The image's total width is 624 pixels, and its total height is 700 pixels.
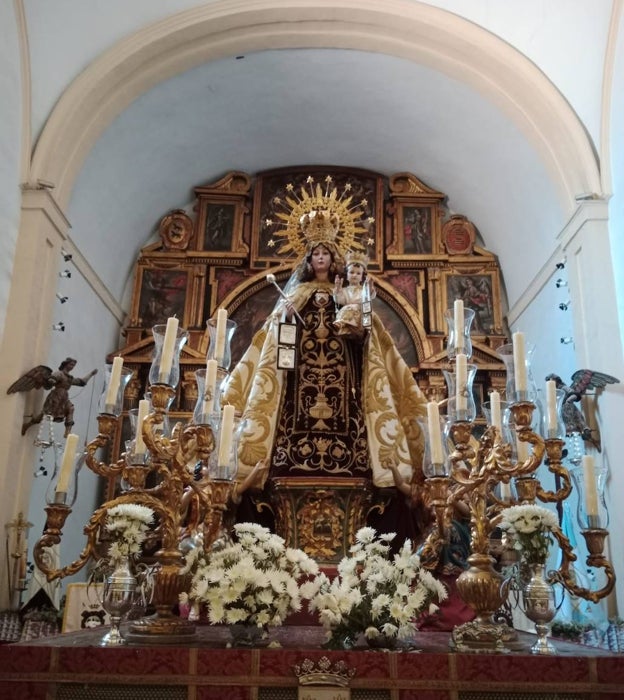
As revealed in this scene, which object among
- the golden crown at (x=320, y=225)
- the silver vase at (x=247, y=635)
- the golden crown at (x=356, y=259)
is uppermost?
the golden crown at (x=320, y=225)

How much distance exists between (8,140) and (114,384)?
4.09m

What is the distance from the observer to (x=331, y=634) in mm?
3018

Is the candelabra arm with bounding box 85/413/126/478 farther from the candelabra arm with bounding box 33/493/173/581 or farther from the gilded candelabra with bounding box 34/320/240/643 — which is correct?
the candelabra arm with bounding box 33/493/173/581

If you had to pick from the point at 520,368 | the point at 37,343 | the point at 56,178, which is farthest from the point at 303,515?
the point at 56,178

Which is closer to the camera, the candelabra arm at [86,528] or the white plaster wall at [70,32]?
the candelabra arm at [86,528]

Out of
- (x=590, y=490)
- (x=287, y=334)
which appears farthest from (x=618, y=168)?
(x=590, y=490)

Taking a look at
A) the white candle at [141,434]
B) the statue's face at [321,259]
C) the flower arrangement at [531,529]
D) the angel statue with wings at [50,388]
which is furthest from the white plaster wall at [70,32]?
the flower arrangement at [531,529]

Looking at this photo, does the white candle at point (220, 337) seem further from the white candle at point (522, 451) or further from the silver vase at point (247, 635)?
the white candle at point (522, 451)

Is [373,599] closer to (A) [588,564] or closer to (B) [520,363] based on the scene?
(A) [588,564]

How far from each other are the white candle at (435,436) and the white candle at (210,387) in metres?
1.06

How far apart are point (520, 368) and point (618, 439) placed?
117 inches

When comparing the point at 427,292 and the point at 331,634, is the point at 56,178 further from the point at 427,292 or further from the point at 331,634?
the point at 331,634

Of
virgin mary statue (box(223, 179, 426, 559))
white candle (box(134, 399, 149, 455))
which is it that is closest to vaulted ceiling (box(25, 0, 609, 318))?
virgin mary statue (box(223, 179, 426, 559))

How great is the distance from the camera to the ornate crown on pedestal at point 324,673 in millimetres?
2715
